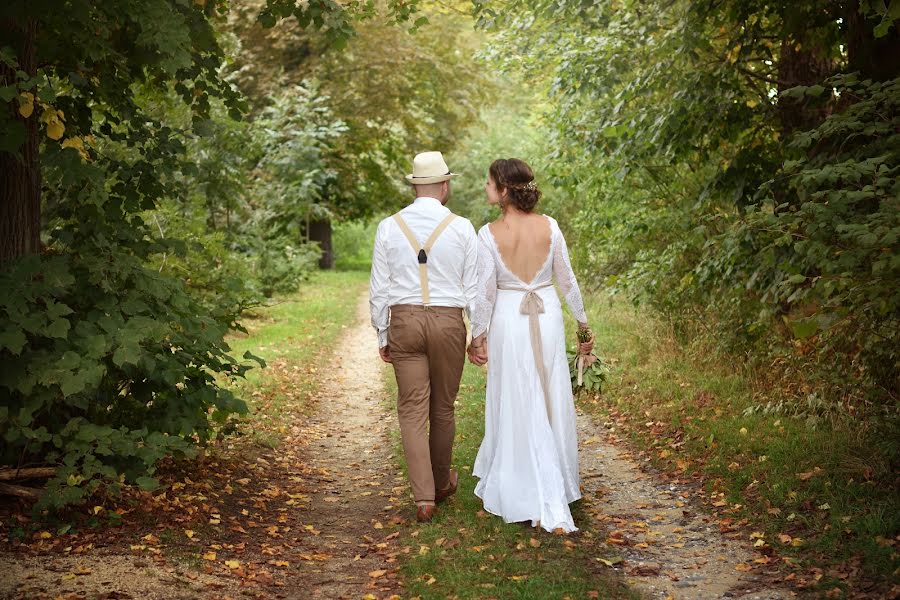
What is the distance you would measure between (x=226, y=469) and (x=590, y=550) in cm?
333

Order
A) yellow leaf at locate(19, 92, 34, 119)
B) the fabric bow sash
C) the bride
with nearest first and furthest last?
yellow leaf at locate(19, 92, 34, 119) → the bride → the fabric bow sash

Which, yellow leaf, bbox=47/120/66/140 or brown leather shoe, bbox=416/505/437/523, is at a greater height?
yellow leaf, bbox=47/120/66/140

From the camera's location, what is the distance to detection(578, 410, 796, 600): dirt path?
5020 millimetres

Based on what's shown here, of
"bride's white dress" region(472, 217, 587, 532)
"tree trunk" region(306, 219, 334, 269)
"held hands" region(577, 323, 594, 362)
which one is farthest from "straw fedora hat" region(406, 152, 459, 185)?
"tree trunk" region(306, 219, 334, 269)

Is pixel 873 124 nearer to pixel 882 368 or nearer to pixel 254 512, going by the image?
pixel 882 368

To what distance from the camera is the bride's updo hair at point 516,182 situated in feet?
20.0

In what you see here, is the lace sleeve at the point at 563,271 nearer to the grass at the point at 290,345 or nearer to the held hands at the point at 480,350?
the held hands at the point at 480,350

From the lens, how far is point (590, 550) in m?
5.61

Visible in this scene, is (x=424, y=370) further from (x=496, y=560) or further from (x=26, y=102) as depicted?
(x=26, y=102)

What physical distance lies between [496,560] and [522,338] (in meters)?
1.52

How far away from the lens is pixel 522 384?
6207mm

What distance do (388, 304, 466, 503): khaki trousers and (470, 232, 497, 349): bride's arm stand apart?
0.12 metres

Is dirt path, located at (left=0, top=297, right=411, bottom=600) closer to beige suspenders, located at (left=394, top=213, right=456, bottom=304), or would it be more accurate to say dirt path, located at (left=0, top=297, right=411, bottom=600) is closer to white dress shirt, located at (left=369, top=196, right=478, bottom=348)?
white dress shirt, located at (left=369, top=196, right=478, bottom=348)

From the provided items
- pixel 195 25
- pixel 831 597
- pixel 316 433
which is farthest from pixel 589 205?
pixel 831 597
